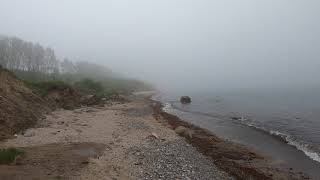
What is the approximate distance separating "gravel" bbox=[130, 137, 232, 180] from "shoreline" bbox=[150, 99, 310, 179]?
4.88 ft

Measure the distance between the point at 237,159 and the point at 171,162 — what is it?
31.1ft

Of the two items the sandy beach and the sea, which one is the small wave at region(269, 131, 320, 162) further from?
the sandy beach

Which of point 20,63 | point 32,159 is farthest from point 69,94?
point 20,63

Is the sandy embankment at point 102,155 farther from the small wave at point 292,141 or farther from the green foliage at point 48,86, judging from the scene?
the green foliage at point 48,86

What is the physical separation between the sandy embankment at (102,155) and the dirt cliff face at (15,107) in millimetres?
1352

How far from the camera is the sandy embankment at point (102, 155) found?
2178 centimetres

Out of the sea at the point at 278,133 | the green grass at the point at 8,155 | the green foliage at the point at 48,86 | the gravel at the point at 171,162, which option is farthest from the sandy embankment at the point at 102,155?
the green foliage at the point at 48,86

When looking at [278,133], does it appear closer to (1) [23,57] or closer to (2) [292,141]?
(2) [292,141]

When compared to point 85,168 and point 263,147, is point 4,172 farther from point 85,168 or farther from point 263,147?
point 263,147

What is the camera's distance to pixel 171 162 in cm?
2617

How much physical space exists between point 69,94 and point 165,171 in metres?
47.4

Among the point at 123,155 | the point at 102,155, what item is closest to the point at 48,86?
the point at 102,155

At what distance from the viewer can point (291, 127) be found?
52.6m

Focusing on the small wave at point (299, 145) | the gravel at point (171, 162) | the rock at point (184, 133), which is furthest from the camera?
the rock at point (184, 133)
